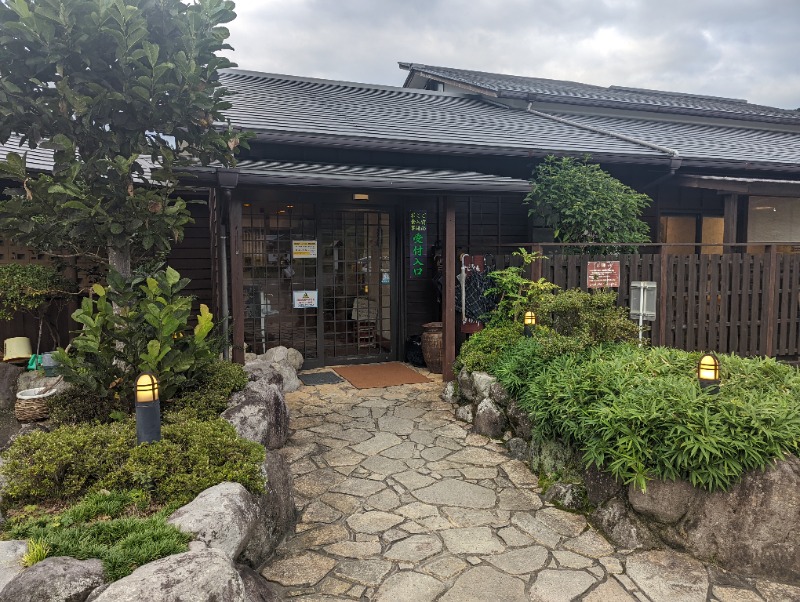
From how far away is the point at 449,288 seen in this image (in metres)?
7.69

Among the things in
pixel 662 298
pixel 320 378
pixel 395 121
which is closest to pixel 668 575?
pixel 662 298

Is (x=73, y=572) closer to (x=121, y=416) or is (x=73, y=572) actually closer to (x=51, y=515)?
(x=51, y=515)

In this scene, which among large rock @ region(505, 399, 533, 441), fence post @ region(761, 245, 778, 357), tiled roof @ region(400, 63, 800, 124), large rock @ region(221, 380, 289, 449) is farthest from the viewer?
tiled roof @ region(400, 63, 800, 124)

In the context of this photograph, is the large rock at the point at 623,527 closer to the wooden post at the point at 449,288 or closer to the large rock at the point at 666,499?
the large rock at the point at 666,499

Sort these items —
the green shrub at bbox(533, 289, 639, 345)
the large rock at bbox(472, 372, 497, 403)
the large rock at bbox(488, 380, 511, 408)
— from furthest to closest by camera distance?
the large rock at bbox(472, 372, 497, 403) < the large rock at bbox(488, 380, 511, 408) < the green shrub at bbox(533, 289, 639, 345)

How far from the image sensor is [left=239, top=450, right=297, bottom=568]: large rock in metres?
3.45

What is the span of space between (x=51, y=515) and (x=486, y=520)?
9.89 ft

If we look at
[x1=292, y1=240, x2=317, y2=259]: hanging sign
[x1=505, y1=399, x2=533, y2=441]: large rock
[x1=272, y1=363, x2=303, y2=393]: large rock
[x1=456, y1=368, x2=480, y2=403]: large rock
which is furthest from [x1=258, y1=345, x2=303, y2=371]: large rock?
[x1=505, y1=399, x2=533, y2=441]: large rock

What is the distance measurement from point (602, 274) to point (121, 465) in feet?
19.4

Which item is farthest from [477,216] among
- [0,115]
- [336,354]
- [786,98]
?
[786,98]

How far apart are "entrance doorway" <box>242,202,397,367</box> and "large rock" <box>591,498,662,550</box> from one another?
5.82 m

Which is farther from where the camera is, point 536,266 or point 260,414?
point 536,266

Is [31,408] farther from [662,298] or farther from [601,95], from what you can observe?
[601,95]

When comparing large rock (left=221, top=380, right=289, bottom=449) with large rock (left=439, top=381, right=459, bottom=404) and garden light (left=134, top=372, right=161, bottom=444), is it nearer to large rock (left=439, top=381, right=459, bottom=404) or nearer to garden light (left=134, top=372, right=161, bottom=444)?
garden light (left=134, top=372, right=161, bottom=444)
